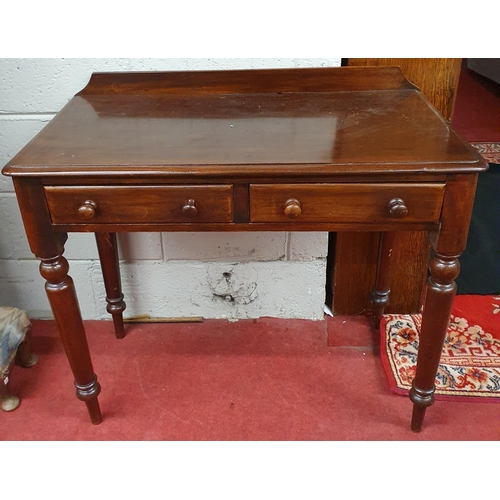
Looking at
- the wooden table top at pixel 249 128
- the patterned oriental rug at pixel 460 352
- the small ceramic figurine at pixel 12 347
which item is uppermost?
the wooden table top at pixel 249 128

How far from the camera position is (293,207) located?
1097mm

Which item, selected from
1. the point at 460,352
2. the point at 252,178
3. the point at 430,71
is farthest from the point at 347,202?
the point at 460,352

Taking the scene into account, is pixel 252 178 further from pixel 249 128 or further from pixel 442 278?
pixel 442 278

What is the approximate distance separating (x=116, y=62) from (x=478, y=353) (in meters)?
1.43

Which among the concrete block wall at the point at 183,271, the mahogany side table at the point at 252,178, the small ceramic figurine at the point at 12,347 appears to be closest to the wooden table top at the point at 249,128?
the mahogany side table at the point at 252,178

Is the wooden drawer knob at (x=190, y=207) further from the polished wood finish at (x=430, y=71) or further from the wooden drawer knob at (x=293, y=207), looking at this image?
the polished wood finish at (x=430, y=71)

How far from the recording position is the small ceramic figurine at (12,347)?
154 centimetres

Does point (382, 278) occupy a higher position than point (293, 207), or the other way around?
point (293, 207)

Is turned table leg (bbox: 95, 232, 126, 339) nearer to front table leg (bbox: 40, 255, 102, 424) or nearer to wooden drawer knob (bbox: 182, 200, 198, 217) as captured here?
front table leg (bbox: 40, 255, 102, 424)

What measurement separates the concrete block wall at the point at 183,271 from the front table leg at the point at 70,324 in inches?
19.0

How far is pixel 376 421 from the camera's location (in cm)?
150

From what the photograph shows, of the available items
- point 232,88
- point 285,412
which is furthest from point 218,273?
point 232,88

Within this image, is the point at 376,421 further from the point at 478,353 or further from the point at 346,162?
the point at 346,162

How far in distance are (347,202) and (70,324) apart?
73 cm
